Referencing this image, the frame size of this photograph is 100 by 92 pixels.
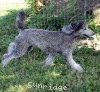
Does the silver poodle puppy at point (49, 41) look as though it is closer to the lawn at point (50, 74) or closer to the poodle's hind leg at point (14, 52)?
the poodle's hind leg at point (14, 52)

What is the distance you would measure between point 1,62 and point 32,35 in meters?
0.91

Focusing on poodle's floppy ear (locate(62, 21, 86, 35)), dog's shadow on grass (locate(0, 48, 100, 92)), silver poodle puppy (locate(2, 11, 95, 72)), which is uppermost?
poodle's floppy ear (locate(62, 21, 86, 35))

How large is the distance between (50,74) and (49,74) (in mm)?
19

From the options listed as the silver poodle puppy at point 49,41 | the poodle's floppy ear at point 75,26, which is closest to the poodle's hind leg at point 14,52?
the silver poodle puppy at point 49,41

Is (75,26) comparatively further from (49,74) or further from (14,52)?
(14,52)

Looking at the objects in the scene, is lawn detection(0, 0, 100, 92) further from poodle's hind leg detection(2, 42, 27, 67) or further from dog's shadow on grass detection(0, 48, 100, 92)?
poodle's hind leg detection(2, 42, 27, 67)

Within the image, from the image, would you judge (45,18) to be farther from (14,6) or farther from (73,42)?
(14,6)

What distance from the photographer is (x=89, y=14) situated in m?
8.02

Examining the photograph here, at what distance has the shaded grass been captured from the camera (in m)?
5.39

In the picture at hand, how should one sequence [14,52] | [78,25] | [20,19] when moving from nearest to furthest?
[78,25], [20,19], [14,52]

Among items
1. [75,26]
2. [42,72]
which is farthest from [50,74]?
[75,26]

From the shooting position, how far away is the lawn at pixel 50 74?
5.39m

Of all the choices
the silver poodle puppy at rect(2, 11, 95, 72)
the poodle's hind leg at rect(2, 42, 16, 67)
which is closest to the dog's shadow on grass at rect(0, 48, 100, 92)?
the poodle's hind leg at rect(2, 42, 16, 67)

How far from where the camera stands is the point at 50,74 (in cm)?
593
